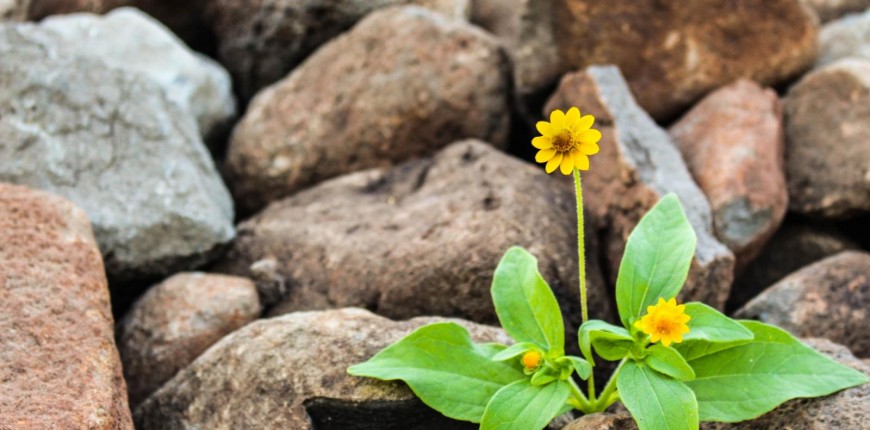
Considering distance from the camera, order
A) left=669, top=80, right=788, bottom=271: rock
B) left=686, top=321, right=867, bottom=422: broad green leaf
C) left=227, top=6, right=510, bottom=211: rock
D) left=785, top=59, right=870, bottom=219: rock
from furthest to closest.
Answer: left=227, top=6, right=510, bottom=211: rock < left=785, top=59, right=870, bottom=219: rock < left=669, top=80, right=788, bottom=271: rock < left=686, top=321, right=867, bottom=422: broad green leaf

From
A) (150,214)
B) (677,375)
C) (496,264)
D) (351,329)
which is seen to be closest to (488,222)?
(496,264)

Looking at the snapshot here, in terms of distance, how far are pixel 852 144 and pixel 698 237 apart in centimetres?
101

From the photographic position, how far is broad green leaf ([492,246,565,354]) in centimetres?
245

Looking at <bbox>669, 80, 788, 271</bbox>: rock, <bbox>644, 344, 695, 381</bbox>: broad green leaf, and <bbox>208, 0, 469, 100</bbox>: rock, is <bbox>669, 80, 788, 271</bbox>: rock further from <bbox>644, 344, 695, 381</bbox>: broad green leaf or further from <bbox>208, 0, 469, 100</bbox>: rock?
<bbox>208, 0, 469, 100</bbox>: rock

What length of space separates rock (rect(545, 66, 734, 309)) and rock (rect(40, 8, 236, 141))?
1.68m

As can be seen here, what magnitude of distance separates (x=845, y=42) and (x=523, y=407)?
109 inches

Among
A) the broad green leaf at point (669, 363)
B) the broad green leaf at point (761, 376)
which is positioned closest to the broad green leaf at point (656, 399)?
the broad green leaf at point (669, 363)

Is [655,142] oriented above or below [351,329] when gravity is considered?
above

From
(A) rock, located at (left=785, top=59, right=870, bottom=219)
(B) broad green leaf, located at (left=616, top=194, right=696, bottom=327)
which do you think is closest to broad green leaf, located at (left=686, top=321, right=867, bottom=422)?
(B) broad green leaf, located at (left=616, top=194, right=696, bottom=327)

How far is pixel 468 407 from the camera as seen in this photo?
2359 mm

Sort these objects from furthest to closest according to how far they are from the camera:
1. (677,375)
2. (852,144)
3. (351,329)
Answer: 1. (852,144)
2. (351,329)
3. (677,375)

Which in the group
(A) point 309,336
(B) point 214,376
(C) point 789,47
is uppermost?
(C) point 789,47

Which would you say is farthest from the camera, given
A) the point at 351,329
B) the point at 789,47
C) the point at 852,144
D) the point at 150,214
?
the point at 789,47

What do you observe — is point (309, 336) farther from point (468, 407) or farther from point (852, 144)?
point (852, 144)
